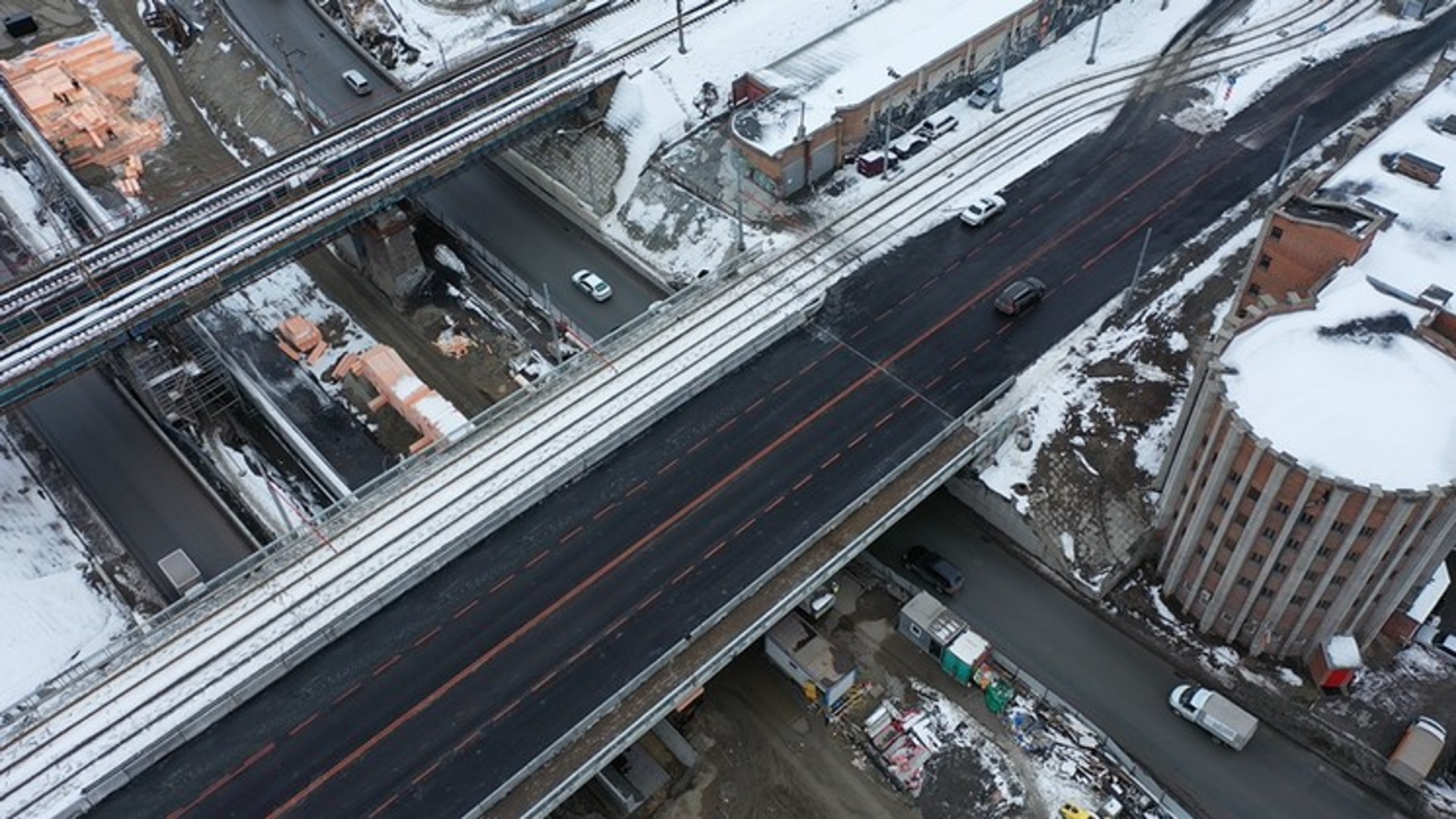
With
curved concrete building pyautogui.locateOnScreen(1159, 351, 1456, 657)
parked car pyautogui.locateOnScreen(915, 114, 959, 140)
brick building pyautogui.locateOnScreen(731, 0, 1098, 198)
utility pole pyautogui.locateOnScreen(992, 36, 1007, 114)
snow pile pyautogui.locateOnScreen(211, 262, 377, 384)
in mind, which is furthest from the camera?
utility pole pyautogui.locateOnScreen(992, 36, 1007, 114)

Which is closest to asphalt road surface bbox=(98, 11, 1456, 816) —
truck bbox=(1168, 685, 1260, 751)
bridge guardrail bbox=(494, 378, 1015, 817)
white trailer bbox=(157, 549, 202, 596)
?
bridge guardrail bbox=(494, 378, 1015, 817)

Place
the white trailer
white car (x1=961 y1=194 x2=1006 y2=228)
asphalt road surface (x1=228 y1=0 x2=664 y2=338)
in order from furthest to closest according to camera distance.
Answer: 1. asphalt road surface (x1=228 y1=0 x2=664 y2=338)
2. white car (x1=961 y1=194 x2=1006 y2=228)
3. the white trailer

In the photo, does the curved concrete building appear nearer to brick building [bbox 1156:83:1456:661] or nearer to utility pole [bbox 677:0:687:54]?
brick building [bbox 1156:83:1456:661]

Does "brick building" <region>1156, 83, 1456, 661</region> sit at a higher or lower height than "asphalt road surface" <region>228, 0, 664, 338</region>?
lower

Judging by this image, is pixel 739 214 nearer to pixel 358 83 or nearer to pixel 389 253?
pixel 389 253

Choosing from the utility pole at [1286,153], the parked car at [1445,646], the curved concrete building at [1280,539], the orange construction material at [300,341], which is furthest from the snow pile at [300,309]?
the parked car at [1445,646]

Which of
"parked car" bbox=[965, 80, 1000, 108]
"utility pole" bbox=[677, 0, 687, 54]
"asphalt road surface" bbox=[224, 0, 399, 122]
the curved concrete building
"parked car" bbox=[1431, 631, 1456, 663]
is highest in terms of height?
"asphalt road surface" bbox=[224, 0, 399, 122]

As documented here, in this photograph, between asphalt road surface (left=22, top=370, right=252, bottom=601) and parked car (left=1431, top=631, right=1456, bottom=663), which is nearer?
parked car (left=1431, top=631, right=1456, bottom=663)
